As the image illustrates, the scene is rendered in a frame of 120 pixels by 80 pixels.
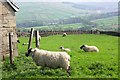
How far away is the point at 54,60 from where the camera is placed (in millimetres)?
14375

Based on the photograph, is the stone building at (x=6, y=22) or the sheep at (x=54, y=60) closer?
the sheep at (x=54, y=60)

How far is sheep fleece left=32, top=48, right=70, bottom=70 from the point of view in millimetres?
14258

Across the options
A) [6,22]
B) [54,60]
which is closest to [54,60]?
[54,60]

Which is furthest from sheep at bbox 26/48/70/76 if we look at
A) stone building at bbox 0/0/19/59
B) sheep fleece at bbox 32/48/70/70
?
stone building at bbox 0/0/19/59

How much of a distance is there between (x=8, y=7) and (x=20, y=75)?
6.98 meters

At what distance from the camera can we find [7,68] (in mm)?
15648

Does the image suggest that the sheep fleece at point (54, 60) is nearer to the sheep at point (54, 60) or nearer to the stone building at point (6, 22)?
the sheep at point (54, 60)

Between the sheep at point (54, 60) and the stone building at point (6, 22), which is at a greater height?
the stone building at point (6, 22)

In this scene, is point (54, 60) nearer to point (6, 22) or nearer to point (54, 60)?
point (54, 60)

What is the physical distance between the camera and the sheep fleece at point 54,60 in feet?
46.8

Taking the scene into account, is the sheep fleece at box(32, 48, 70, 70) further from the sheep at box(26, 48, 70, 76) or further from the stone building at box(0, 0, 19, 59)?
the stone building at box(0, 0, 19, 59)

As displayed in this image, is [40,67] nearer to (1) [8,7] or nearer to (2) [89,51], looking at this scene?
(1) [8,7]

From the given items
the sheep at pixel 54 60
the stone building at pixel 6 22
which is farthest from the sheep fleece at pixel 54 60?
the stone building at pixel 6 22

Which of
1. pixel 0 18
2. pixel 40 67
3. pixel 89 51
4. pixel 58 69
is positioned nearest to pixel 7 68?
pixel 40 67
